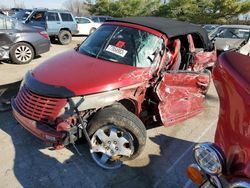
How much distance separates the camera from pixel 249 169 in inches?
68.8

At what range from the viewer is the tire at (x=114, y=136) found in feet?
11.5

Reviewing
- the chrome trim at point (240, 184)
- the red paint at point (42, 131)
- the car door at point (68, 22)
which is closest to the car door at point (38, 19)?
the car door at point (68, 22)

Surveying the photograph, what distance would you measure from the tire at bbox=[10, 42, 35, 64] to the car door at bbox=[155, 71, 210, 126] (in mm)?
6090

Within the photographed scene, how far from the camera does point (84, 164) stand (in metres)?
3.74

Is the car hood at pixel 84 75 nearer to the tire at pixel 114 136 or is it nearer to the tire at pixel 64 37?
the tire at pixel 114 136

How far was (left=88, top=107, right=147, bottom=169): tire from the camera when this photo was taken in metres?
3.51

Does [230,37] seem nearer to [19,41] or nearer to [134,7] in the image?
[19,41]

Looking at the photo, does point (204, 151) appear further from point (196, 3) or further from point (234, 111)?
point (196, 3)

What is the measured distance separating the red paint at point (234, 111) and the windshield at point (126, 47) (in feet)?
6.73

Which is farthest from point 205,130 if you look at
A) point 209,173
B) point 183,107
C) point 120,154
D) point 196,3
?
point 196,3

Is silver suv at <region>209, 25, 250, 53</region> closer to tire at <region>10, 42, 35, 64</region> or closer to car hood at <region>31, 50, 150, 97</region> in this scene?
car hood at <region>31, 50, 150, 97</region>

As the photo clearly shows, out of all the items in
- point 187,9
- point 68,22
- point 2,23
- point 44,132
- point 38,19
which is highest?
point 2,23

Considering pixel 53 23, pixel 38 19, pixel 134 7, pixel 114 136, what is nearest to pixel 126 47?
pixel 114 136

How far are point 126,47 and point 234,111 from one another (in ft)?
8.76
